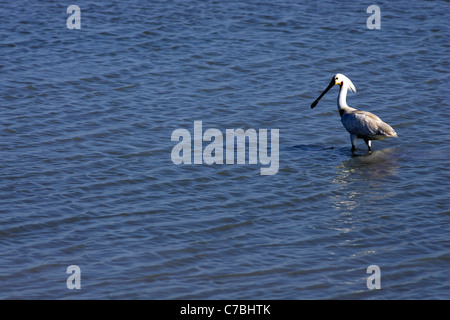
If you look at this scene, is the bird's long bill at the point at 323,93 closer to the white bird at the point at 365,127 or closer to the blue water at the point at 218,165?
the blue water at the point at 218,165

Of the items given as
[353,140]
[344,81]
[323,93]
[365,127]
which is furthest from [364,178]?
[323,93]

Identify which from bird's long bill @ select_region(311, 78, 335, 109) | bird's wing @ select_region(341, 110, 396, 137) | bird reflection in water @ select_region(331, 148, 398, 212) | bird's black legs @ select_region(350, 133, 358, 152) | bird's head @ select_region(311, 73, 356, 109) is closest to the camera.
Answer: bird reflection in water @ select_region(331, 148, 398, 212)

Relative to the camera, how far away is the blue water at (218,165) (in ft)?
25.7

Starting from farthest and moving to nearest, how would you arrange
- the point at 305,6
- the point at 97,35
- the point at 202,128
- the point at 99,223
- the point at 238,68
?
the point at 305,6 < the point at 97,35 < the point at 238,68 < the point at 202,128 < the point at 99,223

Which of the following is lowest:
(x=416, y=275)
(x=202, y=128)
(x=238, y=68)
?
(x=416, y=275)

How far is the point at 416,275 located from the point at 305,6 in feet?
39.5

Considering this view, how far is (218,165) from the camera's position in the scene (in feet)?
35.5

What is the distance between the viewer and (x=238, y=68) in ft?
48.8

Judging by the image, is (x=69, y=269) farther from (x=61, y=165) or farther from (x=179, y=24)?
(x=179, y=24)

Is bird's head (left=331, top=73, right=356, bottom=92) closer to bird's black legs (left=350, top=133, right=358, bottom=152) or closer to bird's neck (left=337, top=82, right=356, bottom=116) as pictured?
bird's neck (left=337, top=82, right=356, bottom=116)

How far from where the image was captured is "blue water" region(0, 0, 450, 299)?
308 inches

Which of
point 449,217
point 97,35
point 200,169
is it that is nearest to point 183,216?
point 200,169

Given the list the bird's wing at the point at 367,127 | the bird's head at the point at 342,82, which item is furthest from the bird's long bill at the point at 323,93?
the bird's wing at the point at 367,127

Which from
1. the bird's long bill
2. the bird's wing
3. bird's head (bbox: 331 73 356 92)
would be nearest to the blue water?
the bird's long bill
